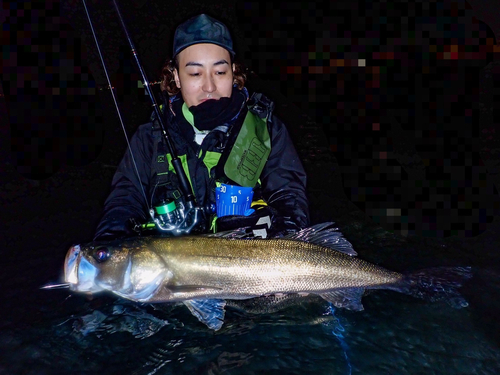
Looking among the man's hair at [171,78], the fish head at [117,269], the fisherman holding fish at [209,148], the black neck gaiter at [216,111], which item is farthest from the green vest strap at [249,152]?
the fish head at [117,269]

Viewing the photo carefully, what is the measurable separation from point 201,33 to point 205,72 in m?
0.39

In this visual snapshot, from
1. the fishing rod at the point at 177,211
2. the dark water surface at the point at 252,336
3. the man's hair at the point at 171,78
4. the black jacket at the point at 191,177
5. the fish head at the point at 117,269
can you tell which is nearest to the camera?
the dark water surface at the point at 252,336

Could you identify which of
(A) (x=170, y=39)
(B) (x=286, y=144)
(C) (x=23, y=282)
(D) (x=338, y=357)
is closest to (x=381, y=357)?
(D) (x=338, y=357)

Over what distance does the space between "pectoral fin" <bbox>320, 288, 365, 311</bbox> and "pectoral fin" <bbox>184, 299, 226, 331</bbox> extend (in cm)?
83

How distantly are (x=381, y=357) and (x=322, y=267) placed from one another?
29.6 inches

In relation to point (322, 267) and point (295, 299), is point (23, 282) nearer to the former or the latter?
point (295, 299)

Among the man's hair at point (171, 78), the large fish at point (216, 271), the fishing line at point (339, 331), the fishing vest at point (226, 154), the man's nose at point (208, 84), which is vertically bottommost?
the fishing line at point (339, 331)

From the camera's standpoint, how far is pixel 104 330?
322 cm

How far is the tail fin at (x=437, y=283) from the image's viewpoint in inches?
125

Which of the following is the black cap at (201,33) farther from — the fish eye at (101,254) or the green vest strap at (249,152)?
the fish eye at (101,254)

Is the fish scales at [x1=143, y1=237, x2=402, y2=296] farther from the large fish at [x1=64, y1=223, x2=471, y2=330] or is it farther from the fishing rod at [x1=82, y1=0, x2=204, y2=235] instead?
the fishing rod at [x1=82, y1=0, x2=204, y2=235]

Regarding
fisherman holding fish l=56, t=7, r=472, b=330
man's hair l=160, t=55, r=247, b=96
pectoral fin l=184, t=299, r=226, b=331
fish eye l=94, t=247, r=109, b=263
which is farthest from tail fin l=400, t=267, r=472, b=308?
man's hair l=160, t=55, r=247, b=96

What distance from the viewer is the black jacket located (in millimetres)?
4070

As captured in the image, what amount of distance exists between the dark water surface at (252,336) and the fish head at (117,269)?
0.42 meters
